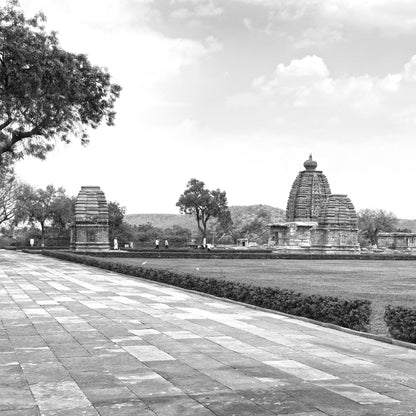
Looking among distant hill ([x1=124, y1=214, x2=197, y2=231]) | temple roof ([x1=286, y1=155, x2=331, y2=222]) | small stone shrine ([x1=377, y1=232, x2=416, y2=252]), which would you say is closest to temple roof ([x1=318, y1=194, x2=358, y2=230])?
temple roof ([x1=286, y1=155, x2=331, y2=222])

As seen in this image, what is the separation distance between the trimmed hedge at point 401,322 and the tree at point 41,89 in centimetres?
2168

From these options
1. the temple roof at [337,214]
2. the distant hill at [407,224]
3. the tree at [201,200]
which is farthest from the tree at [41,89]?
the distant hill at [407,224]

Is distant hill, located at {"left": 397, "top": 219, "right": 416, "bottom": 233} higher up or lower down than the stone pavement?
higher up

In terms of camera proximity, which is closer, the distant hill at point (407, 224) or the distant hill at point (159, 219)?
the distant hill at point (407, 224)

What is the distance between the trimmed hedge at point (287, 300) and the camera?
37.6 feet

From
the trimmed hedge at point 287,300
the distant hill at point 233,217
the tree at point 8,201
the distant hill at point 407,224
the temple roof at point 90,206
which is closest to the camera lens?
the trimmed hedge at point 287,300

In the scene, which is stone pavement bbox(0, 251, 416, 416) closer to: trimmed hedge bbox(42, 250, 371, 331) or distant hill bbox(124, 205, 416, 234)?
trimmed hedge bbox(42, 250, 371, 331)

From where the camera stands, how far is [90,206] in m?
50.7

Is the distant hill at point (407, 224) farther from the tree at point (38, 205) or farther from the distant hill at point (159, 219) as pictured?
the tree at point (38, 205)

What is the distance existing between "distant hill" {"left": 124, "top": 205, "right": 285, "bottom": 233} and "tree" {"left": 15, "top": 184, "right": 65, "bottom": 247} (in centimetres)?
6971

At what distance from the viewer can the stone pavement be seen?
20.1 feet

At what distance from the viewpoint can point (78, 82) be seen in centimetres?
2962

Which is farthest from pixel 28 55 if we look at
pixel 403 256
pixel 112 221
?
pixel 112 221

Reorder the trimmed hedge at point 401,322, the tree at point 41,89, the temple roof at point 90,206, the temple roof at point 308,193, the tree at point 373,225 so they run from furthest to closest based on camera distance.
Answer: the tree at point 373,225 → the temple roof at point 308,193 → the temple roof at point 90,206 → the tree at point 41,89 → the trimmed hedge at point 401,322
